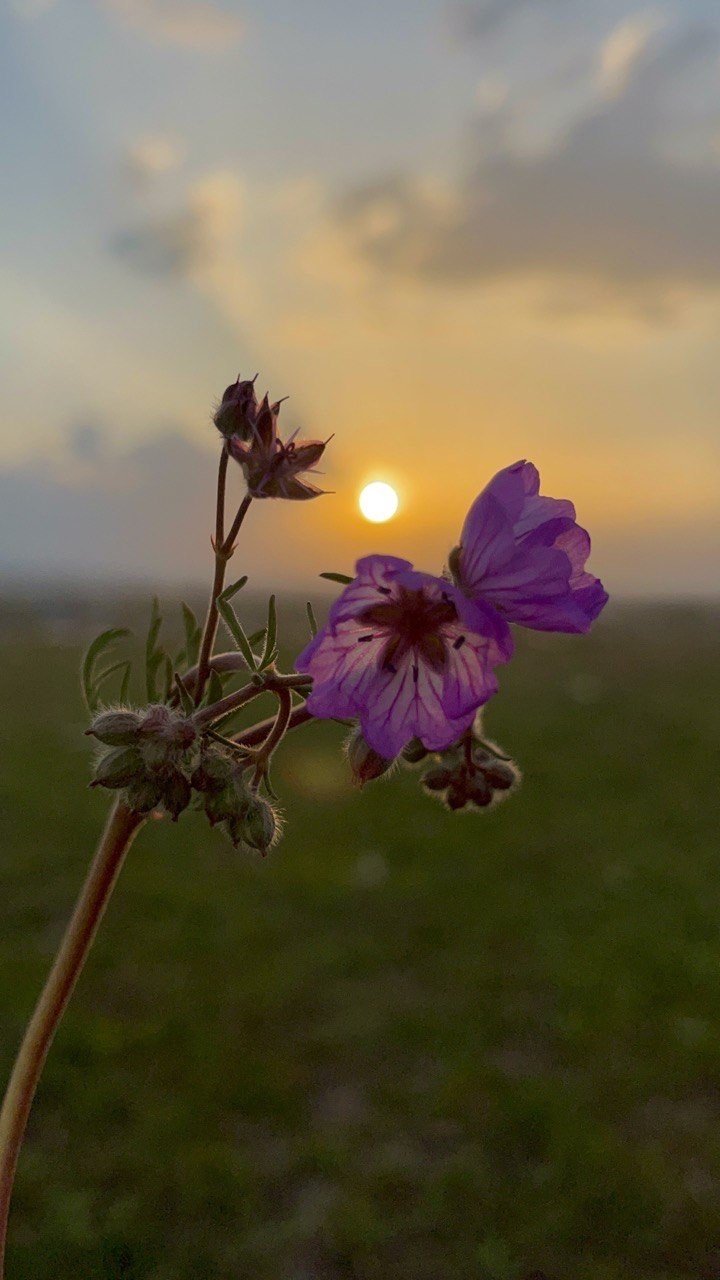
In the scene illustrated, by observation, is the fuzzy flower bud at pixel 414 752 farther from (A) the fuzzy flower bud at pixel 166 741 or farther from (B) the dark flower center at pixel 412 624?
(A) the fuzzy flower bud at pixel 166 741

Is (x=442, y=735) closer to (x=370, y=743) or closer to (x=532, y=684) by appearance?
(x=370, y=743)

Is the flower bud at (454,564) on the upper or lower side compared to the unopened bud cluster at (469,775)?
upper

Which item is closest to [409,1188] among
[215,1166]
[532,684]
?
[215,1166]

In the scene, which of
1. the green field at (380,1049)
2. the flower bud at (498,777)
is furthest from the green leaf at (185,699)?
the green field at (380,1049)

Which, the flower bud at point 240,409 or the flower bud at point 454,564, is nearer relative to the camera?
the flower bud at point 454,564

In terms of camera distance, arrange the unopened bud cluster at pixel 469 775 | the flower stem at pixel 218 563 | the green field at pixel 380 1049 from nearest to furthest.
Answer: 1. the flower stem at pixel 218 563
2. the unopened bud cluster at pixel 469 775
3. the green field at pixel 380 1049

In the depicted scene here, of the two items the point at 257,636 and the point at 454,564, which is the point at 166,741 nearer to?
the point at 257,636
